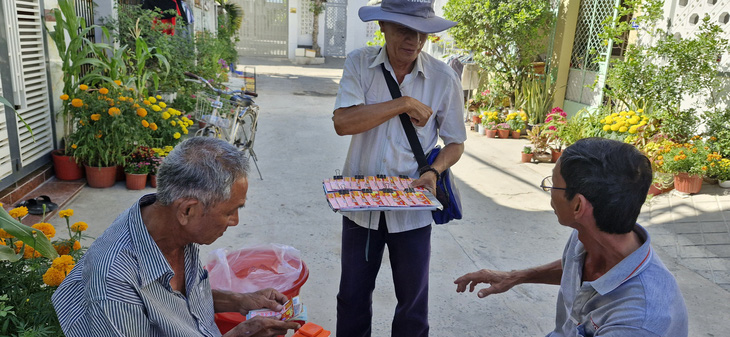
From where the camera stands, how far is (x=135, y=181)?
5.00 m

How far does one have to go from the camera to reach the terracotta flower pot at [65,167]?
4.93m

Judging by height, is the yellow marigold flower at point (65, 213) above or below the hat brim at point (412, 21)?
below

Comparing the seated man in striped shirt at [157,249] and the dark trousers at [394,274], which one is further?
the dark trousers at [394,274]

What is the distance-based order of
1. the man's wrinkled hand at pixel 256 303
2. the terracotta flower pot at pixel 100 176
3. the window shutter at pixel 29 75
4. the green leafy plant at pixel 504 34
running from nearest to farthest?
the man's wrinkled hand at pixel 256 303 < the window shutter at pixel 29 75 < the terracotta flower pot at pixel 100 176 < the green leafy plant at pixel 504 34

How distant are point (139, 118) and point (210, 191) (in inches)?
151

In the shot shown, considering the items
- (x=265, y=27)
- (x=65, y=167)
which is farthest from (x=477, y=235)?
(x=265, y=27)

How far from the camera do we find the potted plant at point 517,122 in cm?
841

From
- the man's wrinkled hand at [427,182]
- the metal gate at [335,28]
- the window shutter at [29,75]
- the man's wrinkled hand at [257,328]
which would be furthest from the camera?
the metal gate at [335,28]

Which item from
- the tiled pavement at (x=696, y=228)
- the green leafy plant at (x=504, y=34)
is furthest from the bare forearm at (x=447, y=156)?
the green leafy plant at (x=504, y=34)

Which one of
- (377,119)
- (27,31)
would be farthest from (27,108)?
(377,119)

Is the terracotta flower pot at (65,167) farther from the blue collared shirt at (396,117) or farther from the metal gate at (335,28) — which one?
the metal gate at (335,28)

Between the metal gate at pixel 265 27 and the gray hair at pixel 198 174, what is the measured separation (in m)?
23.4

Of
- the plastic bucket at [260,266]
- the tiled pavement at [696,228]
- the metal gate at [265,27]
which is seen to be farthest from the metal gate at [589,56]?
the metal gate at [265,27]

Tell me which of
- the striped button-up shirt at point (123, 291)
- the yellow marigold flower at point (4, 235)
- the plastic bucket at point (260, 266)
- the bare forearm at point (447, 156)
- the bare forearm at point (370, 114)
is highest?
the bare forearm at point (370, 114)
